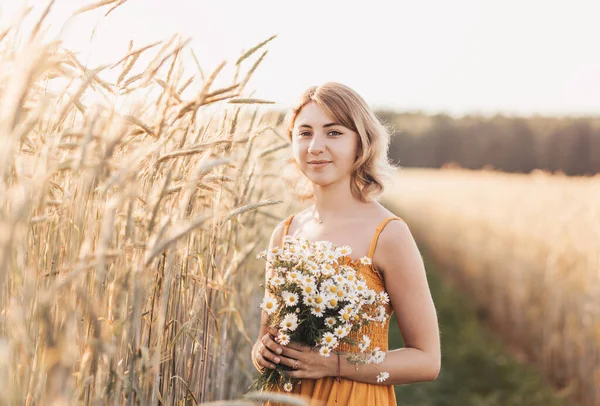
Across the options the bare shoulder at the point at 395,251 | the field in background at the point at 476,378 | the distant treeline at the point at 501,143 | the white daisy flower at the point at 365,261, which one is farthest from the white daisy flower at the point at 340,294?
the distant treeline at the point at 501,143

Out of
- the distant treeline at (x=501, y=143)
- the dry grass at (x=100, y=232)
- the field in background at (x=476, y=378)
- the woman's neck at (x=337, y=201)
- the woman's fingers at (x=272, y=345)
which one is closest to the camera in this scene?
the dry grass at (x=100, y=232)

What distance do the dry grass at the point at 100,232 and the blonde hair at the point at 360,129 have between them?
320 mm

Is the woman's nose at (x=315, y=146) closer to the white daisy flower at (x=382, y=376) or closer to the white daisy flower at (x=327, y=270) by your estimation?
the white daisy flower at (x=327, y=270)

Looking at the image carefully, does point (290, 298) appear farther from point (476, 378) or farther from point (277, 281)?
point (476, 378)

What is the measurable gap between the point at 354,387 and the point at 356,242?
1.72 ft

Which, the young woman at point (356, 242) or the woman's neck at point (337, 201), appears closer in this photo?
the young woman at point (356, 242)

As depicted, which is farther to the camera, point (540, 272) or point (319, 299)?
point (540, 272)

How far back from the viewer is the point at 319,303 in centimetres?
198

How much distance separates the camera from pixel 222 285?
7.57 feet

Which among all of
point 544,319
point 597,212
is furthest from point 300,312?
point 597,212

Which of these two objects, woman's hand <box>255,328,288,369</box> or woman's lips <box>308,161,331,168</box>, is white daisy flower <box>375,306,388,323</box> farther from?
woman's lips <box>308,161,331,168</box>

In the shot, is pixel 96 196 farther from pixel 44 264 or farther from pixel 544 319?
pixel 544 319

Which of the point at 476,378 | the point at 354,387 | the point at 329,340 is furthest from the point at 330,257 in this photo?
the point at 476,378

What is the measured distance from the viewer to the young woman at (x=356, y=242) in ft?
7.22
